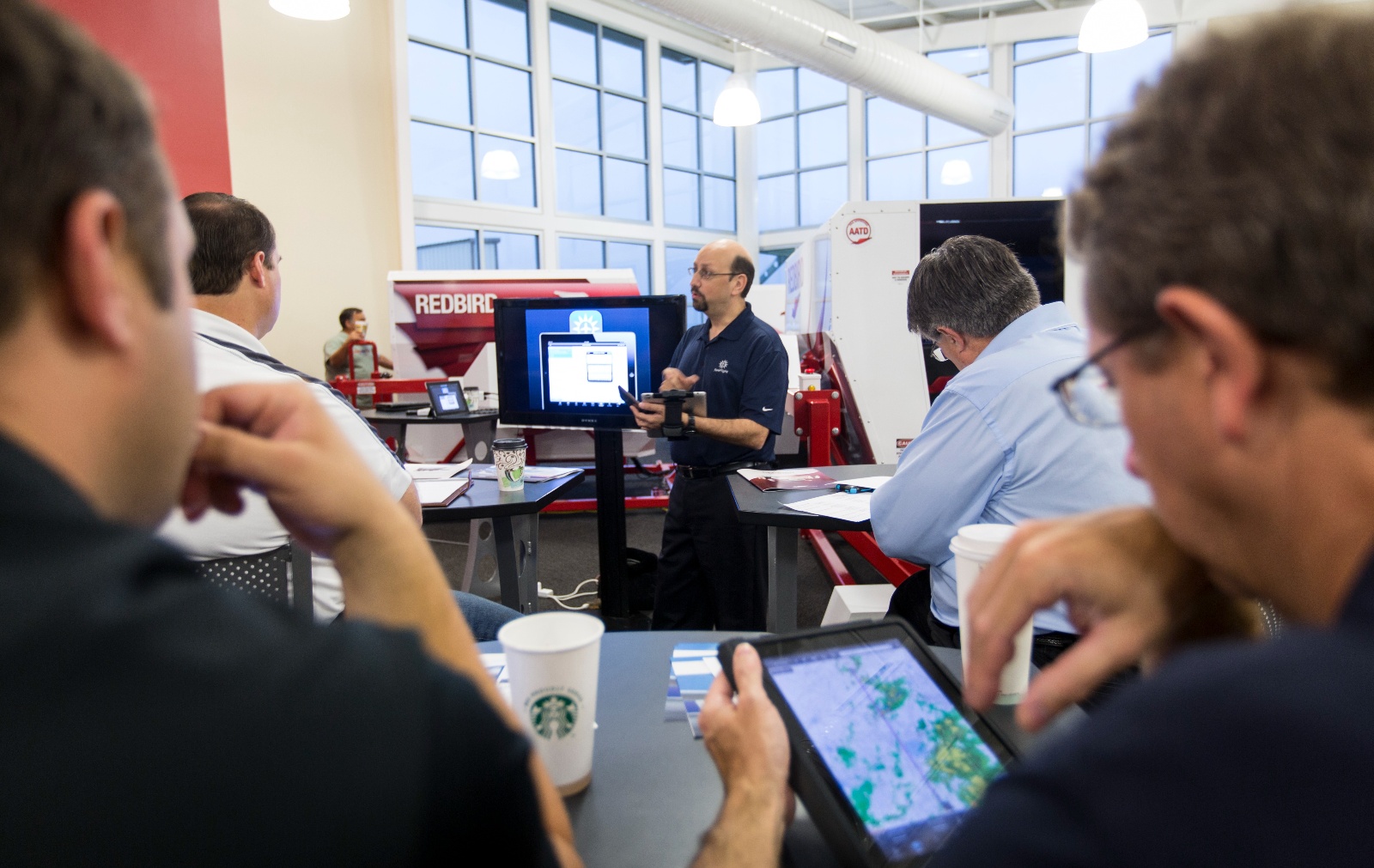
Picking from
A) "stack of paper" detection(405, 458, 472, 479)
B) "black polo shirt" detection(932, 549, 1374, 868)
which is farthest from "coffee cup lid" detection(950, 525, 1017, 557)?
"stack of paper" detection(405, 458, 472, 479)

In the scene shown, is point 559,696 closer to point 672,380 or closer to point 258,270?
point 258,270

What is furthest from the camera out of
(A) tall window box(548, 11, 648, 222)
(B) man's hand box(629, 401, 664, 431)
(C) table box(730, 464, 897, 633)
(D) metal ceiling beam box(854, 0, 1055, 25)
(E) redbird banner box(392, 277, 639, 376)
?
(A) tall window box(548, 11, 648, 222)

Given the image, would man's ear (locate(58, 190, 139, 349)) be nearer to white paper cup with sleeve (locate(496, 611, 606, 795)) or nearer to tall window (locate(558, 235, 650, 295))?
white paper cup with sleeve (locate(496, 611, 606, 795))

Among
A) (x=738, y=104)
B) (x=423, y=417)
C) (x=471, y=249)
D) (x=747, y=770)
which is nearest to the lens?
(x=747, y=770)

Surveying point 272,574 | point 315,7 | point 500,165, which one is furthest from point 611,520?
point 500,165

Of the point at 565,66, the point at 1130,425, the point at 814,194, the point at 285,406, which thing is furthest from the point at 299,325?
the point at 1130,425

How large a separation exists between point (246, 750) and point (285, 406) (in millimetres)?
402

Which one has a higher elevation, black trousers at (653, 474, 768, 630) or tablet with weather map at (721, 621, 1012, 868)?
tablet with weather map at (721, 621, 1012, 868)

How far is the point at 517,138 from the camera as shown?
9.05m

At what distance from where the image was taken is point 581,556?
191 inches

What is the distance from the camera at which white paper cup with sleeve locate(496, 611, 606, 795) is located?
817 mm

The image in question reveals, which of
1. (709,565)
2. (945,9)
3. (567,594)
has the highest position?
(945,9)

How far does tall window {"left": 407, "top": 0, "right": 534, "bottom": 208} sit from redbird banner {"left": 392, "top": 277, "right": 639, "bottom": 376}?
339 centimetres

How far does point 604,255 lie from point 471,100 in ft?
8.09
